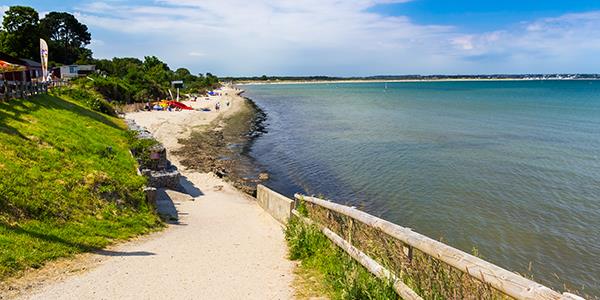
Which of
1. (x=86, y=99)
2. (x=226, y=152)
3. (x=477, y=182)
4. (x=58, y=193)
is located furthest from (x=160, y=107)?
(x=58, y=193)

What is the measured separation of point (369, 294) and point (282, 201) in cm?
650

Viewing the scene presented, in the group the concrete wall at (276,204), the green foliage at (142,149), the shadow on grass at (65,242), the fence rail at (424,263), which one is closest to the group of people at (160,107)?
the green foliage at (142,149)

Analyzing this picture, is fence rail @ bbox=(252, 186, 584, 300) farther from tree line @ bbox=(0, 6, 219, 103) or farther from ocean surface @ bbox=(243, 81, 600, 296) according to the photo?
tree line @ bbox=(0, 6, 219, 103)

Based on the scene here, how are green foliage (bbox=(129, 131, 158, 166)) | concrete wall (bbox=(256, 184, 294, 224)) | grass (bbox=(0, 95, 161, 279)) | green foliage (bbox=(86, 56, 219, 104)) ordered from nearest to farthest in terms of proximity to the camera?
1. grass (bbox=(0, 95, 161, 279))
2. concrete wall (bbox=(256, 184, 294, 224))
3. green foliage (bbox=(129, 131, 158, 166))
4. green foliage (bbox=(86, 56, 219, 104))

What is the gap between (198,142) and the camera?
33.0 m

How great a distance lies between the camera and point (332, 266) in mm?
7039

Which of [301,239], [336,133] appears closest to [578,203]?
[301,239]

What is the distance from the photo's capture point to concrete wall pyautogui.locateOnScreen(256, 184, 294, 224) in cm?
1129

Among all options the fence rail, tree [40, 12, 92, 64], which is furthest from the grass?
tree [40, 12, 92, 64]

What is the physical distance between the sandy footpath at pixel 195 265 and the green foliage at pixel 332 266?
42 centimetres

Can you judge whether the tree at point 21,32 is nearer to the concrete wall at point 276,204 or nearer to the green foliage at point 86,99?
the green foliage at point 86,99

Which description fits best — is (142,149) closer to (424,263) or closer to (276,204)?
(276,204)

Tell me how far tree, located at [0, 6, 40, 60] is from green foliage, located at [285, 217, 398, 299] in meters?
64.6

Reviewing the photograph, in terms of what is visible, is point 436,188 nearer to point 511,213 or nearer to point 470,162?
point 511,213
